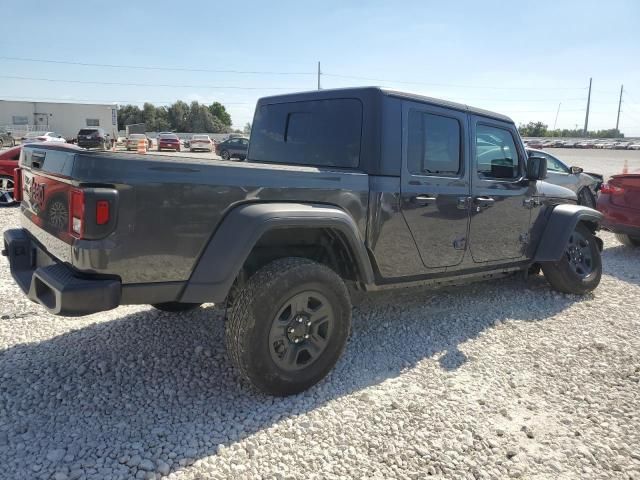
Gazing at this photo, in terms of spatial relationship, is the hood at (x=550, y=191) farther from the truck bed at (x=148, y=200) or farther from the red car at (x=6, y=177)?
the red car at (x=6, y=177)

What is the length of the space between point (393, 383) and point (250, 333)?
1114 mm

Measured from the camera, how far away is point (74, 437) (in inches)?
101

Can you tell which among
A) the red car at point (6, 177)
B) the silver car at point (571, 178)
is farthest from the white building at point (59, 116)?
the silver car at point (571, 178)

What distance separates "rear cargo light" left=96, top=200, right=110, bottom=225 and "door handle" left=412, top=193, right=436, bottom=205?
84.3 inches

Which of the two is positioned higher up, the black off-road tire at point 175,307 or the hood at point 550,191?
the hood at point 550,191

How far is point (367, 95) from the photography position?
11.5 feet

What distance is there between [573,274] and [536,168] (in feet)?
4.43

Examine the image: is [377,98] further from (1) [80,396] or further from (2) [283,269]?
(1) [80,396]

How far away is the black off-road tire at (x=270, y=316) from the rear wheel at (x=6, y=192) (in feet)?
31.3

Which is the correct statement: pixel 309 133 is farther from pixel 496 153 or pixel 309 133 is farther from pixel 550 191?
pixel 550 191

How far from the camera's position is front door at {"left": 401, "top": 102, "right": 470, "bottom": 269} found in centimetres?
361

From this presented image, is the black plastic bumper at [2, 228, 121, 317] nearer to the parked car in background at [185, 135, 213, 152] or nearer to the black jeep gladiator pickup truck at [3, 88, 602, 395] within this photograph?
the black jeep gladiator pickup truck at [3, 88, 602, 395]

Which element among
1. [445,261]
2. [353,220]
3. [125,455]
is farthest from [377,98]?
[125,455]

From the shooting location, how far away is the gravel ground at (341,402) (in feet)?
8.04
